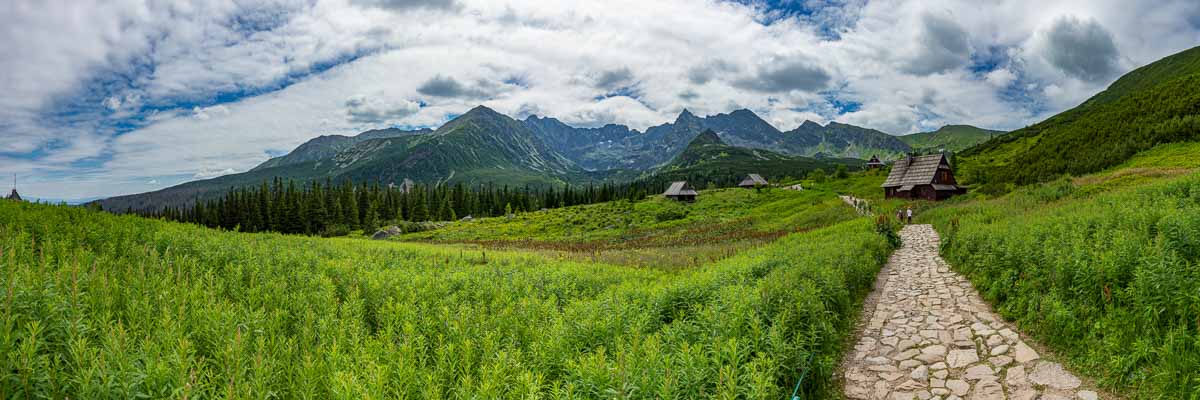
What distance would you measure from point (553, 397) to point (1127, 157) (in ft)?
192

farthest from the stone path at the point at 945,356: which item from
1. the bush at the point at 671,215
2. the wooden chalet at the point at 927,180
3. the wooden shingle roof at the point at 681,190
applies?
the wooden shingle roof at the point at 681,190

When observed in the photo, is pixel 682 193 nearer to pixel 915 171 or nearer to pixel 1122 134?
pixel 915 171

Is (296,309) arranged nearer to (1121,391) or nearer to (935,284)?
(1121,391)

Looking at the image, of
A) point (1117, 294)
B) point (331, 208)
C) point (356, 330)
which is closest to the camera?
point (356, 330)

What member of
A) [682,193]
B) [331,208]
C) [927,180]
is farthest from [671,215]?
[331,208]

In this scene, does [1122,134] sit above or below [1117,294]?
above

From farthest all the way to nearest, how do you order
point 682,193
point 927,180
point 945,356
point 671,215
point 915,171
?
point 682,193 < point 671,215 < point 915,171 < point 927,180 < point 945,356

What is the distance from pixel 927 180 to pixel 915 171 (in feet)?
13.7

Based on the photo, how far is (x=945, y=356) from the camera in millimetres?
7789

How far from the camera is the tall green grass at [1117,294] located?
18.3 ft

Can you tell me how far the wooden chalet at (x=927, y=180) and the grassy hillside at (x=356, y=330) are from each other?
199ft

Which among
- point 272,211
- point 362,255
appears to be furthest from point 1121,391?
point 272,211

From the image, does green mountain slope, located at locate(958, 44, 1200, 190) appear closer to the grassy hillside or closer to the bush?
the bush

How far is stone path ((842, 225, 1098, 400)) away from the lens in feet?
21.2
